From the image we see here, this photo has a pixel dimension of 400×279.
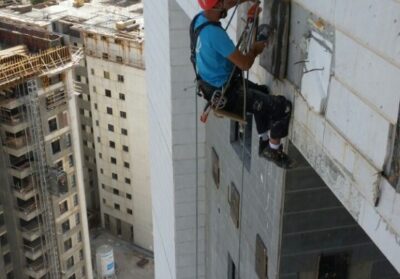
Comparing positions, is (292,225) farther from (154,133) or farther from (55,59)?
(55,59)

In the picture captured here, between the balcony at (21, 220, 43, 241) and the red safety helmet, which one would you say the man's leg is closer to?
the red safety helmet

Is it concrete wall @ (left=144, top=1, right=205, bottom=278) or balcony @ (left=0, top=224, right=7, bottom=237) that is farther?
balcony @ (left=0, top=224, right=7, bottom=237)

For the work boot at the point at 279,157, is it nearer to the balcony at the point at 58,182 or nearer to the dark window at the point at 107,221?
the balcony at the point at 58,182

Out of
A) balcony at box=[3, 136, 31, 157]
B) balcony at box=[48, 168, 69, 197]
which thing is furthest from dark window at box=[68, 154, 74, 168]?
balcony at box=[3, 136, 31, 157]

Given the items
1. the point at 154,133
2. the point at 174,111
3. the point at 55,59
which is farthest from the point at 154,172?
the point at 55,59

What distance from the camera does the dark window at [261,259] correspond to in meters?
7.79

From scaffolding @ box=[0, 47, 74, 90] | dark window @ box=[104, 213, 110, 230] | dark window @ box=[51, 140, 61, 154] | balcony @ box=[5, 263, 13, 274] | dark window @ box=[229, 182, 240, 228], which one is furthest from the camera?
dark window @ box=[104, 213, 110, 230]

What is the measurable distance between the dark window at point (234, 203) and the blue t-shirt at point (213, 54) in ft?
10.7

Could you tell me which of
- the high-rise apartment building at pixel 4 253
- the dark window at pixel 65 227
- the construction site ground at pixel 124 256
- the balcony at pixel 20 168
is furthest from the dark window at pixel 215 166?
the construction site ground at pixel 124 256

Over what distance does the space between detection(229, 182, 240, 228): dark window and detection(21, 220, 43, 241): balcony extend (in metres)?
25.2

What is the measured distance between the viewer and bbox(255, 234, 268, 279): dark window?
7.79 metres

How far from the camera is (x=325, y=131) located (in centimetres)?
516

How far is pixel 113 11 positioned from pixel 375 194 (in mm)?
44448

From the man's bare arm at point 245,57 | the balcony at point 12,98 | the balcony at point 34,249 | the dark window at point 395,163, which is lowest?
the balcony at point 34,249
